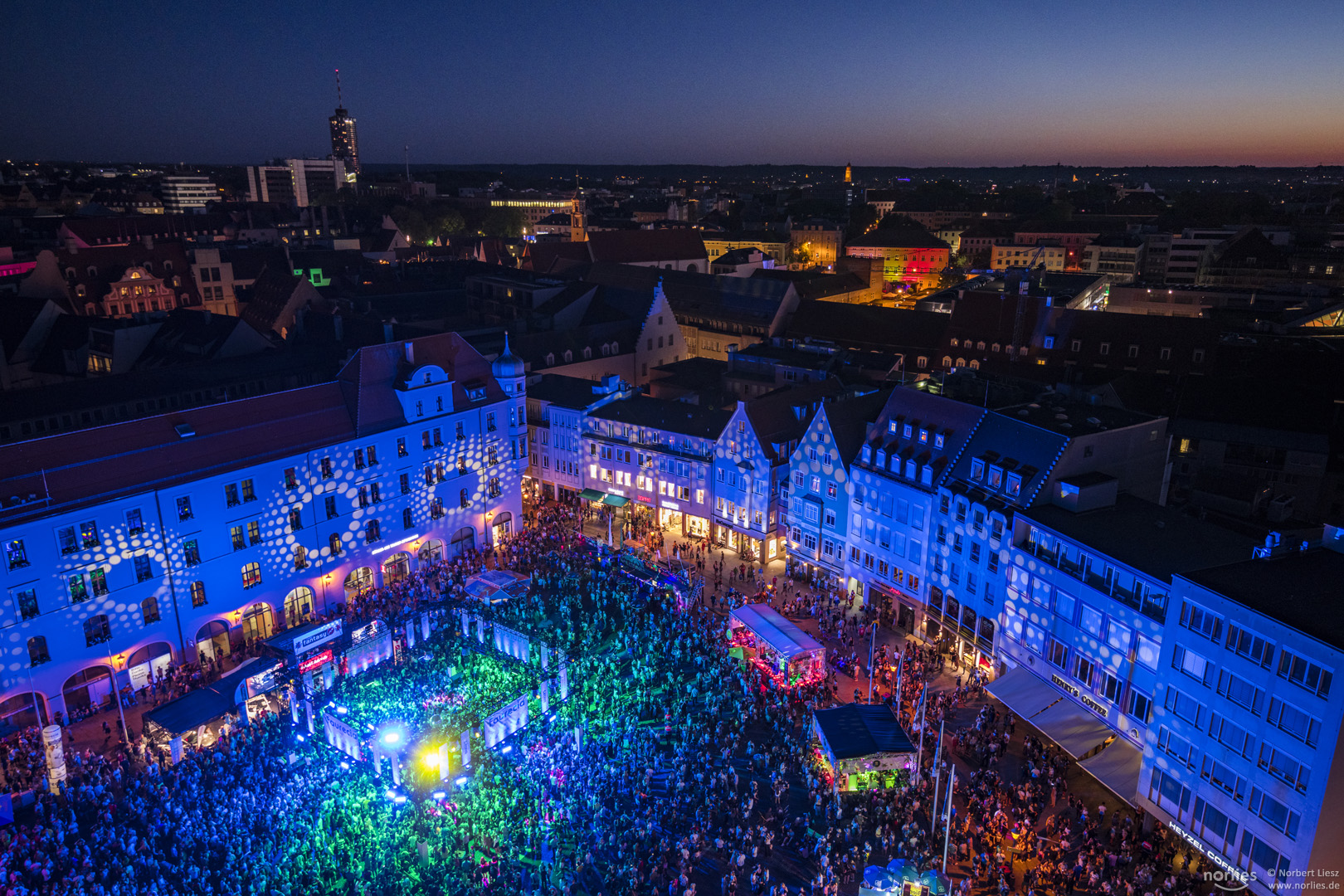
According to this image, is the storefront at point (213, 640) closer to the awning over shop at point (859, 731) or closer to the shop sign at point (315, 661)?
the shop sign at point (315, 661)

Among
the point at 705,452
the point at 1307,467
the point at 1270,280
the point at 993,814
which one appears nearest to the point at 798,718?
the point at 993,814

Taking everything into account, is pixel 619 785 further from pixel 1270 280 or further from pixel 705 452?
pixel 1270 280

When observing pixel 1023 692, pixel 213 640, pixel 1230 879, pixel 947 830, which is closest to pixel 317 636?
pixel 213 640

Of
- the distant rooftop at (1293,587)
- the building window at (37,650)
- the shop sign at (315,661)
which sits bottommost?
the shop sign at (315,661)

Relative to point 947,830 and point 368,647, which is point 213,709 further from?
point 947,830

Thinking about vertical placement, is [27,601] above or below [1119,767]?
above

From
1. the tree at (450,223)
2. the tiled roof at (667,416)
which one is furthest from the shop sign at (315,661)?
the tree at (450,223)

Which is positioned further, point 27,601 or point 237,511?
point 237,511

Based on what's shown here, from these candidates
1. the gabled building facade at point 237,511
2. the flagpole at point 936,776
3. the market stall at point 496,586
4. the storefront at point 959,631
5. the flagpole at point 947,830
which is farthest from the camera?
the market stall at point 496,586
